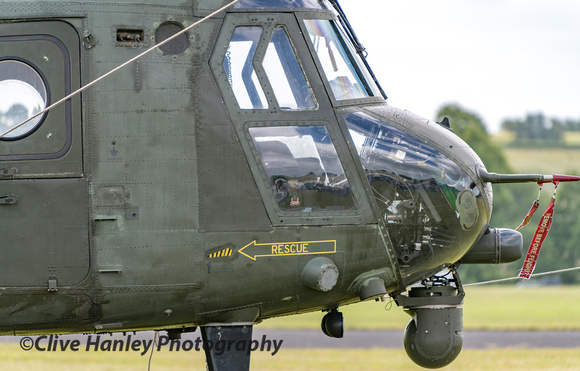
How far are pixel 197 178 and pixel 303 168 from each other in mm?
881

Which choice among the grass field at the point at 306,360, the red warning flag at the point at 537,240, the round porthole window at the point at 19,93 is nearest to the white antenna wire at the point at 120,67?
the round porthole window at the point at 19,93

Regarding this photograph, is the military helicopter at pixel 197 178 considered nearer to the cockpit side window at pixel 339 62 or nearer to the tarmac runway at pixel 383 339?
the cockpit side window at pixel 339 62

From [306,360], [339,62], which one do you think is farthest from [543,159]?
[339,62]

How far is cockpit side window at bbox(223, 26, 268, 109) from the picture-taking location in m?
7.35

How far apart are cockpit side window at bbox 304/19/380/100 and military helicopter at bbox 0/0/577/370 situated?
4 cm

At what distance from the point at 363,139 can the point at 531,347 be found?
11.6m

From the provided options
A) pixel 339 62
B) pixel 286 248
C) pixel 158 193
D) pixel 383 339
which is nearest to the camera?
pixel 158 193

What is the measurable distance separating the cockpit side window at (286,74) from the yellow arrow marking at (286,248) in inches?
45.1

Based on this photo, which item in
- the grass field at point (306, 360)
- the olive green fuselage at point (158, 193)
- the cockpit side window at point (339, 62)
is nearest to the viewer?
the olive green fuselage at point (158, 193)

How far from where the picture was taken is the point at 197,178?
718 cm

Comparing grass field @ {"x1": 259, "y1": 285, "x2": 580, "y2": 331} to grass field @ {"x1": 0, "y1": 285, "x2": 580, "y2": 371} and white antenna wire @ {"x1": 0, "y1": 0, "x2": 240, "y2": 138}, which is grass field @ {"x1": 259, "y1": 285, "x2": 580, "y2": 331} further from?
white antenna wire @ {"x1": 0, "y1": 0, "x2": 240, "y2": 138}

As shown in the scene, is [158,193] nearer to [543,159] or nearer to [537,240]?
[537,240]

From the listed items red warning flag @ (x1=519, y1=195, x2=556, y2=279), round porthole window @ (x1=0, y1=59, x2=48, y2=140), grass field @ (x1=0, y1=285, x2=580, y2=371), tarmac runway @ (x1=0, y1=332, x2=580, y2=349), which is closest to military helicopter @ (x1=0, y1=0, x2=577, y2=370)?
round porthole window @ (x1=0, y1=59, x2=48, y2=140)

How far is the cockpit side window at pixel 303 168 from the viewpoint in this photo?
24.0ft
